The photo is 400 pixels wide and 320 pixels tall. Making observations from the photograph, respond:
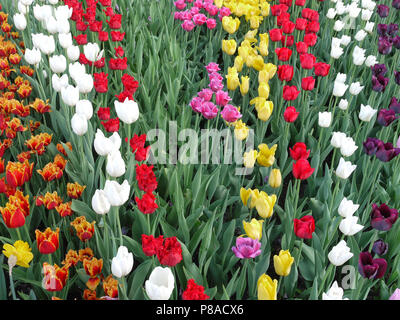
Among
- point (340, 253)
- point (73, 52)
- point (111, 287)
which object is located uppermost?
point (73, 52)

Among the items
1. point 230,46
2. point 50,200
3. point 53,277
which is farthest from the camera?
point 230,46

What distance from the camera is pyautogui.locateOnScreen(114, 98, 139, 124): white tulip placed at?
74.8 inches

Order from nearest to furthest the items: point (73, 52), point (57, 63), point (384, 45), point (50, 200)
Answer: point (50, 200) < point (57, 63) < point (73, 52) < point (384, 45)

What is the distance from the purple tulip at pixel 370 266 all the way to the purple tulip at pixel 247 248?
328mm

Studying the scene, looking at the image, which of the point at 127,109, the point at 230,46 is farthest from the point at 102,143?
the point at 230,46

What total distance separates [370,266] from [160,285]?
2.10 ft

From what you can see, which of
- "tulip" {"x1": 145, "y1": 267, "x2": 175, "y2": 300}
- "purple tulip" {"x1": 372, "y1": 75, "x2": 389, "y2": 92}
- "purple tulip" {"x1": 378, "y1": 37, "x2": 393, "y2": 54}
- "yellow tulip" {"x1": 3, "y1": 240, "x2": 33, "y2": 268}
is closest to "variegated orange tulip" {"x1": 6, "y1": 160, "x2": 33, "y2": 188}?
"yellow tulip" {"x1": 3, "y1": 240, "x2": 33, "y2": 268}

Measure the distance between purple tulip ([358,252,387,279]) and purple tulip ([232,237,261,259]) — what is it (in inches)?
12.9

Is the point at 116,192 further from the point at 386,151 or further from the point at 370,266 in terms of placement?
the point at 386,151

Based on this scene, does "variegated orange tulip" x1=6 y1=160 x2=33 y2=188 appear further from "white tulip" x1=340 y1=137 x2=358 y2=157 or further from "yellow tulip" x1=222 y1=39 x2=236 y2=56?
"yellow tulip" x1=222 y1=39 x2=236 y2=56

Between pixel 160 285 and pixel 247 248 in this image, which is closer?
pixel 160 285

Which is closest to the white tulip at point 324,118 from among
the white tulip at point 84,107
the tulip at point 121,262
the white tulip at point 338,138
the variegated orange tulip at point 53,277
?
the white tulip at point 338,138

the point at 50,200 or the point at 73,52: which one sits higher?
the point at 73,52

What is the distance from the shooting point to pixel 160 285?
47.3 inches
